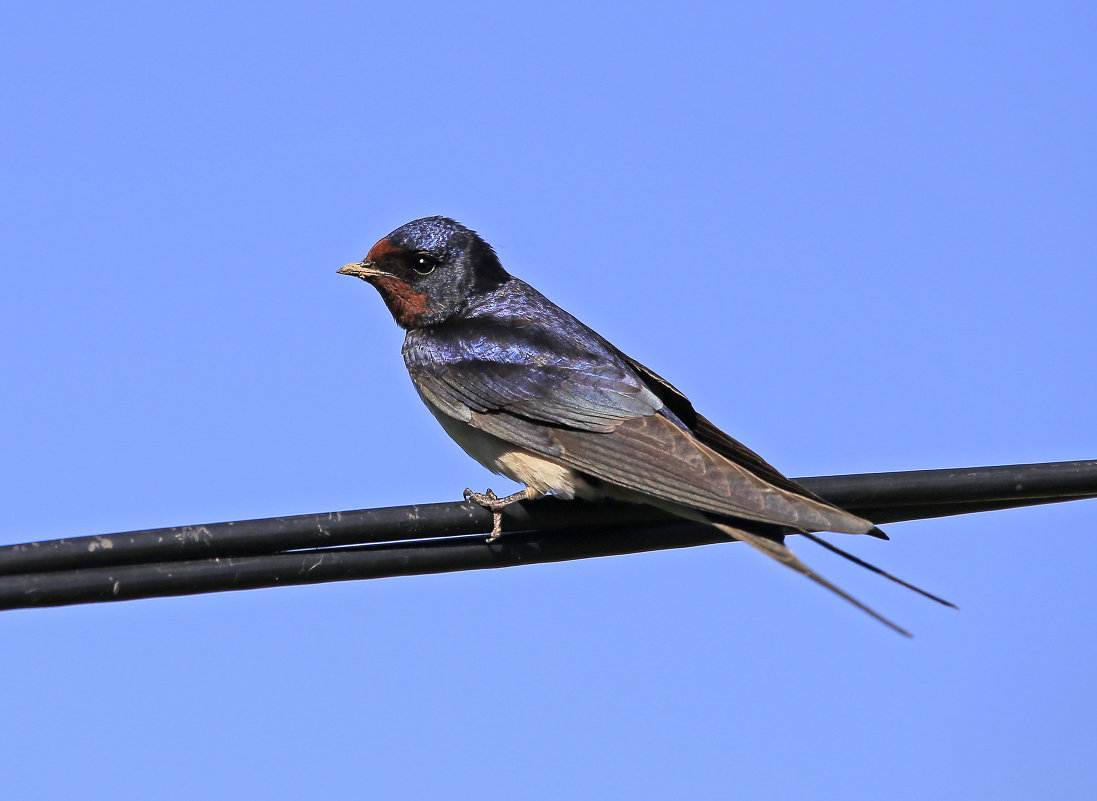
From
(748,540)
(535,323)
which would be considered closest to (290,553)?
(748,540)

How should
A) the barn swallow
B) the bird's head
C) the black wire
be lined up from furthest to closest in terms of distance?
the bird's head < the barn swallow < the black wire

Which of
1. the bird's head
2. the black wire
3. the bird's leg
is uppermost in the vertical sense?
the bird's head

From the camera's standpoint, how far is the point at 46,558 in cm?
295

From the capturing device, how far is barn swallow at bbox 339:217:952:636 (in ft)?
12.8

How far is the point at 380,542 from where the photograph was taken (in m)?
3.31

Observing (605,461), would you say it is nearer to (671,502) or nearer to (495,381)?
(671,502)

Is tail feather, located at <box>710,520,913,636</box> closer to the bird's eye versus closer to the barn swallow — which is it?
the barn swallow

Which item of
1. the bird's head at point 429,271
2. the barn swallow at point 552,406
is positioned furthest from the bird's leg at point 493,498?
the bird's head at point 429,271

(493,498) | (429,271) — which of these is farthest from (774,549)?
(429,271)

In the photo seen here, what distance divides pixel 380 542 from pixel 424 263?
2.83 metres

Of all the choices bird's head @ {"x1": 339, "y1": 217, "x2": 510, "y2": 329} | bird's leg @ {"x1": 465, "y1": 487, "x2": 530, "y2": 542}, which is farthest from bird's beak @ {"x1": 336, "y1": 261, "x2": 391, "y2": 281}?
bird's leg @ {"x1": 465, "y1": 487, "x2": 530, "y2": 542}

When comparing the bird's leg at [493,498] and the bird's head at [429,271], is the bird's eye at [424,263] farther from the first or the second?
the bird's leg at [493,498]

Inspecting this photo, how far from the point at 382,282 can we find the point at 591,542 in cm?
255

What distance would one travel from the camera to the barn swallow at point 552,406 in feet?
12.8
